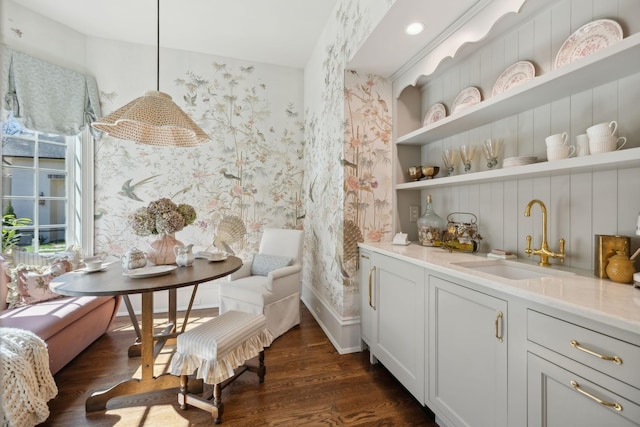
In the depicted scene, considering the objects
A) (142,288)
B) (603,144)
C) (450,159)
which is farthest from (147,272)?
(603,144)

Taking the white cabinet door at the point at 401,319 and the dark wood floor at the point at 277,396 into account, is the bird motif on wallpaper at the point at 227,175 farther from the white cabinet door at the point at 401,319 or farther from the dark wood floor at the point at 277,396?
the white cabinet door at the point at 401,319

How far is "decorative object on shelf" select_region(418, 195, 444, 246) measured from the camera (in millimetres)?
2244

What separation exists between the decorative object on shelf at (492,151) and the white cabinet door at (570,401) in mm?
1149

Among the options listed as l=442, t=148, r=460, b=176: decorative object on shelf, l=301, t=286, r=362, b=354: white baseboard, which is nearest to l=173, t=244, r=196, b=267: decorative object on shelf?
l=301, t=286, r=362, b=354: white baseboard

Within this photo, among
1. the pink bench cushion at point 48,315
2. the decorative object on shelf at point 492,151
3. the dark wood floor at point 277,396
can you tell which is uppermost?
the decorative object on shelf at point 492,151

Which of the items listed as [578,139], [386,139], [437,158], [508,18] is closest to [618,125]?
[578,139]

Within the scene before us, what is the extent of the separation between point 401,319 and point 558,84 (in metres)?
1.48

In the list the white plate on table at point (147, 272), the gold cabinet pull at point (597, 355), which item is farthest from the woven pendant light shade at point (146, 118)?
the gold cabinet pull at point (597, 355)

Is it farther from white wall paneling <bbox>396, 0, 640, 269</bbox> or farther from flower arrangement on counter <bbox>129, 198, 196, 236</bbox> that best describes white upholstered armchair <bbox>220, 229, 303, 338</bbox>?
white wall paneling <bbox>396, 0, 640, 269</bbox>

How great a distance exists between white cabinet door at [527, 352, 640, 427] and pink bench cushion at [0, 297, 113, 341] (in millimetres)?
2608

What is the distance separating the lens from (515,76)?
1732 mm

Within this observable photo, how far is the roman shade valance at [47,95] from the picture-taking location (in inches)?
102

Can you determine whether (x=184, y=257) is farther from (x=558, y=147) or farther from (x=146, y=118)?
(x=558, y=147)

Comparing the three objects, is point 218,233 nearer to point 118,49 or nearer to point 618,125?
point 118,49
